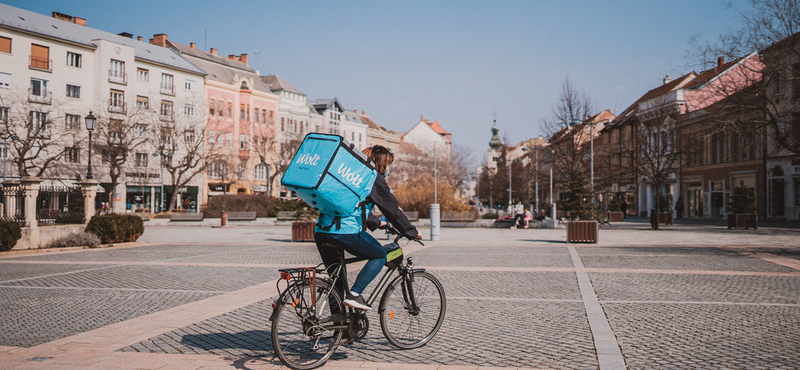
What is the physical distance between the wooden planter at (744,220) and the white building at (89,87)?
36.5 m

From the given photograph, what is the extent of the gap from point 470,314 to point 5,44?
50892mm

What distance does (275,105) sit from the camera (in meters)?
74.2

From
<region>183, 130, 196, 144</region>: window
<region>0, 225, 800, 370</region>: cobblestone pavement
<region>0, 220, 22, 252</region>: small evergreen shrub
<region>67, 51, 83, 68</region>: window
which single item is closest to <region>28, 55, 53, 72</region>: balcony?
<region>67, 51, 83, 68</region>: window

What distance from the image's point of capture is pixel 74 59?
5247cm

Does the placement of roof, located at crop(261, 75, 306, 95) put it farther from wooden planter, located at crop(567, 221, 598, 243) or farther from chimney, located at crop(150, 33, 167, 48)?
wooden planter, located at crop(567, 221, 598, 243)

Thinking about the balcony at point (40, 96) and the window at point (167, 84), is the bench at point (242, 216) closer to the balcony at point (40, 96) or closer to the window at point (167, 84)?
the balcony at point (40, 96)

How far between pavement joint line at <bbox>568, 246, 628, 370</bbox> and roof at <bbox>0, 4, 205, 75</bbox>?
50.3 metres

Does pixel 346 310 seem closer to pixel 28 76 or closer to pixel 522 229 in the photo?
pixel 522 229

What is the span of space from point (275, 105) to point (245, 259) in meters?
61.5

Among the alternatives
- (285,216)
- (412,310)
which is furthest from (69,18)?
(412,310)

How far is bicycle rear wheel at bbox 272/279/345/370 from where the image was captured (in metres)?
4.73

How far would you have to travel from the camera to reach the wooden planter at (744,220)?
28656 millimetres

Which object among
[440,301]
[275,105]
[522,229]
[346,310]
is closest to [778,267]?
[440,301]

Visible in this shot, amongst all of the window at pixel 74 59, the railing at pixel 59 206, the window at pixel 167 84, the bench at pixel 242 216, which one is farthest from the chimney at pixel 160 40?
the railing at pixel 59 206
